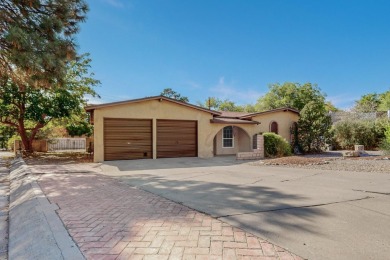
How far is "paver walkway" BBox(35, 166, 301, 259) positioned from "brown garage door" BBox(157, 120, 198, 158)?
32.2ft

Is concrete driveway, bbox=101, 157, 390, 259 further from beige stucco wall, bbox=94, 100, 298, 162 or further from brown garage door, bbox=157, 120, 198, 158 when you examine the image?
brown garage door, bbox=157, 120, 198, 158

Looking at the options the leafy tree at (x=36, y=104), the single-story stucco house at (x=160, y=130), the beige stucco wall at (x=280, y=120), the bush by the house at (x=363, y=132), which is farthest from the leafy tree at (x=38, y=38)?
the bush by the house at (x=363, y=132)

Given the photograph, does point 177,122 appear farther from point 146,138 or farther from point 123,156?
point 123,156

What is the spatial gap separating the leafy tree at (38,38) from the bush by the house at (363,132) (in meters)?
21.2

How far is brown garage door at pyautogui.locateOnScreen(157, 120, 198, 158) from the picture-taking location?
15462 millimetres

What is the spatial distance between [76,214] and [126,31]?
14.6 m

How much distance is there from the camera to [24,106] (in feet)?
57.1

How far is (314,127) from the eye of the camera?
60.7 ft

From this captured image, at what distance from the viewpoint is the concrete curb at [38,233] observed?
300 cm

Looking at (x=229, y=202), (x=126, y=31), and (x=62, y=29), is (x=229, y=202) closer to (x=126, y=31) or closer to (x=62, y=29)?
(x=62, y=29)

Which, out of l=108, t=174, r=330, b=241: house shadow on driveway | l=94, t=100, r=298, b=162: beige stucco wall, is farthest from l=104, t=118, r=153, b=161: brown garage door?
l=108, t=174, r=330, b=241: house shadow on driveway

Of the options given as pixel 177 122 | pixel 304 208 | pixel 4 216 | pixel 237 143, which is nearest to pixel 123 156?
pixel 177 122

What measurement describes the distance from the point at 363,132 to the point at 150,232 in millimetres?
23741

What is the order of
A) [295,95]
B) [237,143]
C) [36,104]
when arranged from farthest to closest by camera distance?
[295,95]
[237,143]
[36,104]
